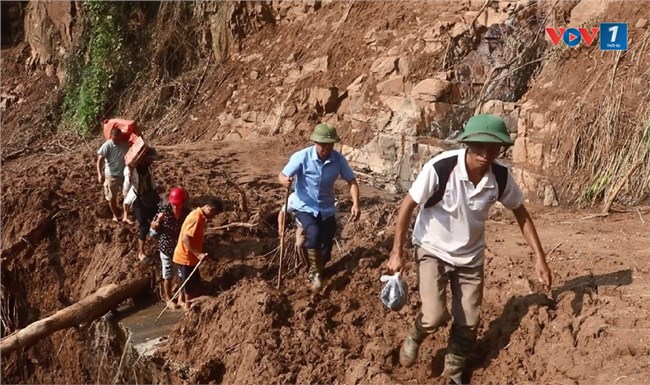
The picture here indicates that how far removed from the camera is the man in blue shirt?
5.76 meters

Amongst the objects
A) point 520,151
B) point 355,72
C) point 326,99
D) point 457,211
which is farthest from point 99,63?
point 457,211

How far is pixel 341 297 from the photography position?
18.9 ft

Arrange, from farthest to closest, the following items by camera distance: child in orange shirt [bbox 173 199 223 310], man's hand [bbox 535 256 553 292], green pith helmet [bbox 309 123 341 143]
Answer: child in orange shirt [bbox 173 199 223 310], green pith helmet [bbox 309 123 341 143], man's hand [bbox 535 256 553 292]

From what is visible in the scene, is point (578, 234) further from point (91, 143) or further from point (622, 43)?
point (91, 143)

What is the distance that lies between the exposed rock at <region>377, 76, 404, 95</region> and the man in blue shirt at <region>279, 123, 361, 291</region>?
159 inches

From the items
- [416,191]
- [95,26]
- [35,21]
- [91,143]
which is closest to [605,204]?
[416,191]

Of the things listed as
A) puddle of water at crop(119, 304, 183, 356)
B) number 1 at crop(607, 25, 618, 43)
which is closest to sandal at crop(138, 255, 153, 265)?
puddle of water at crop(119, 304, 183, 356)

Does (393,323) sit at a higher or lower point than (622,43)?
lower

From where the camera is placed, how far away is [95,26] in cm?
1444

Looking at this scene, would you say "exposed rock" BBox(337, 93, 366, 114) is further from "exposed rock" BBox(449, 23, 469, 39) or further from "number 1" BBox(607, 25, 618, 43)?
"number 1" BBox(607, 25, 618, 43)

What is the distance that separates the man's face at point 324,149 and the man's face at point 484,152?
1.82 metres

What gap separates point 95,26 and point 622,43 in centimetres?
1055

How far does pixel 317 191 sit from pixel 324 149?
1.25 ft

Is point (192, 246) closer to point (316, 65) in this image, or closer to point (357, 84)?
point (357, 84)
